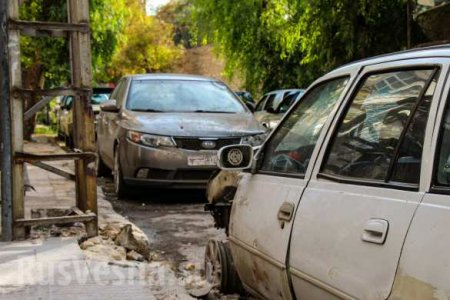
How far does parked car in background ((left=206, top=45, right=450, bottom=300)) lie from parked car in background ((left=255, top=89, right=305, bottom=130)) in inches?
360

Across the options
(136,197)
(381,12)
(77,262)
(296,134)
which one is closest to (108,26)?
(381,12)

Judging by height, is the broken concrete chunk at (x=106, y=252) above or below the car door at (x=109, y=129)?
below

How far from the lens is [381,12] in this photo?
49.5 ft

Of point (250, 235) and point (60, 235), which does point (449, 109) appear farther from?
point (60, 235)

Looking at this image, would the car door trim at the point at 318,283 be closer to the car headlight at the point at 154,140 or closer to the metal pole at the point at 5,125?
the metal pole at the point at 5,125

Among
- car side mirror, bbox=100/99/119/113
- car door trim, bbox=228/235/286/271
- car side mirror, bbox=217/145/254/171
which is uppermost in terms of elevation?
car side mirror, bbox=100/99/119/113

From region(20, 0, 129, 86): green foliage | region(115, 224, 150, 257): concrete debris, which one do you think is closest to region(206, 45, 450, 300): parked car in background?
region(115, 224, 150, 257): concrete debris

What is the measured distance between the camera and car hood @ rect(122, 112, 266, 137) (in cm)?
819

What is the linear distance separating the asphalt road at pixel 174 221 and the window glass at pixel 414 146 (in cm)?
323

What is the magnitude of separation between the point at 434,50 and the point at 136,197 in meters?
6.84

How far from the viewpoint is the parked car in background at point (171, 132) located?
812cm

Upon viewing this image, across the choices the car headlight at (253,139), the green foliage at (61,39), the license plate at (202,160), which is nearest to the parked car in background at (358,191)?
the license plate at (202,160)

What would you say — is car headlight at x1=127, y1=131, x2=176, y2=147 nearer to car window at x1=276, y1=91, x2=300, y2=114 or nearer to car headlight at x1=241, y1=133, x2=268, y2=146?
car headlight at x1=241, y1=133, x2=268, y2=146

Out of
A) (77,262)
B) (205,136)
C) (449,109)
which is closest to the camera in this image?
(449,109)
